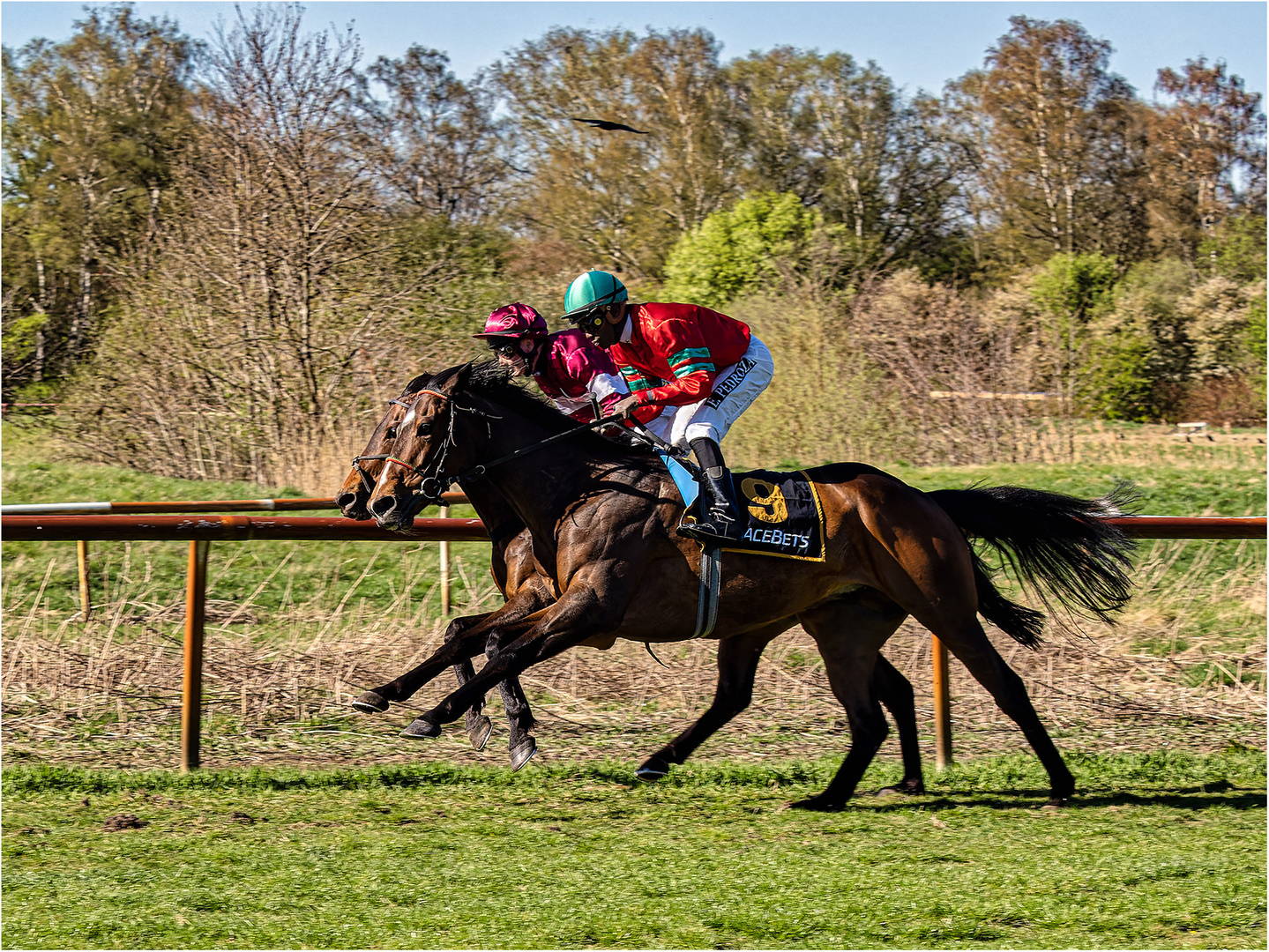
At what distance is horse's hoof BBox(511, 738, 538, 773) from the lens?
15.8 feet

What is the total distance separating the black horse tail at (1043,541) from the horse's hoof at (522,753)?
1.99m

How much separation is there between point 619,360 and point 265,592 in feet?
14.9

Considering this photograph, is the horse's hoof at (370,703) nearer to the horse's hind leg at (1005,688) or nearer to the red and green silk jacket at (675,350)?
the red and green silk jacket at (675,350)

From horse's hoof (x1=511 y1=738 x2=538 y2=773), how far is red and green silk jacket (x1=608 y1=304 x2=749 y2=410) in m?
1.36

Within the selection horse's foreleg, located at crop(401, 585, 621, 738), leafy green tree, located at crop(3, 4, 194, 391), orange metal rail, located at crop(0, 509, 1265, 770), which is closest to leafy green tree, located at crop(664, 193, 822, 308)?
leafy green tree, located at crop(3, 4, 194, 391)

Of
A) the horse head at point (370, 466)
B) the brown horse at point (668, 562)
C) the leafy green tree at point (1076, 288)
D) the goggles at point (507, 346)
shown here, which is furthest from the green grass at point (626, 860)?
the leafy green tree at point (1076, 288)

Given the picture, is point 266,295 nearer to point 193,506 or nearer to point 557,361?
point 193,506

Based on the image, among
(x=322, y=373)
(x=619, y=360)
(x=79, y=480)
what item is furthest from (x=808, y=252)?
(x=619, y=360)

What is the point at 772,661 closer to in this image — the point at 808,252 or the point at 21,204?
the point at 808,252

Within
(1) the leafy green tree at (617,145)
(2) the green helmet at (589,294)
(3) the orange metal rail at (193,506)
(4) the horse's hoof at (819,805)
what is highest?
(1) the leafy green tree at (617,145)

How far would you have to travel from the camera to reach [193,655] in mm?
5312

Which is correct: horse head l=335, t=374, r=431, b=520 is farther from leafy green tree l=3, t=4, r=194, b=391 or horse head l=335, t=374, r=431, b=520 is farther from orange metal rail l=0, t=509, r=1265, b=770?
leafy green tree l=3, t=4, r=194, b=391

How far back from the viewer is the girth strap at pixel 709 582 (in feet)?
15.9

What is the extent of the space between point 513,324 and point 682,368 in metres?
0.72
